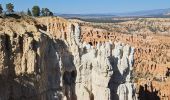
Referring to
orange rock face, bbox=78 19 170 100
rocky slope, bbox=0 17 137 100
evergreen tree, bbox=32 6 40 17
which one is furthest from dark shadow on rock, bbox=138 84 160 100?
rocky slope, bbox=0 17 137 100

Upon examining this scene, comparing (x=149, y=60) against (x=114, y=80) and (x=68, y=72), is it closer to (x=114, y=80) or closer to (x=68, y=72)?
(x=114, y=80)

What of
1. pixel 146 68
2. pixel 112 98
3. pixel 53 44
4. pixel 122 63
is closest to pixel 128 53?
pixel 122 63

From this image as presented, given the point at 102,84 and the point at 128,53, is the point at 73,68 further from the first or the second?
the point at 128,53

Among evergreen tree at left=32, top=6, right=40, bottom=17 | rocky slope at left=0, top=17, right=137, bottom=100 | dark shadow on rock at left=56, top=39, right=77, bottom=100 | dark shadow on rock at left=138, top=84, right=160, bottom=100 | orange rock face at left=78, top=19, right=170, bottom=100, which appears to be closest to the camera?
rocky slope at left=0, top=17, right=137, bottom=100

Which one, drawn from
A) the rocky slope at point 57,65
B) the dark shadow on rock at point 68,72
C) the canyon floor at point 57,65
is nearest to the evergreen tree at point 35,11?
the canyon floor at point 57,65

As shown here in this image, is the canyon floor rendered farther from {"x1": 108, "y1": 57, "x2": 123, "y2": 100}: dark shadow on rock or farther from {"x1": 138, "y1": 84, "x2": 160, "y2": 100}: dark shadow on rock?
{"x1": 138, "y1": 84, "x2": 160, "y2": 100}: dark shadow on rock

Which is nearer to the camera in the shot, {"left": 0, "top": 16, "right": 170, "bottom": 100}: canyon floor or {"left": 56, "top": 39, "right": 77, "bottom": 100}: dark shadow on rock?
{"left": 0, "top": 16, "right": 170, "bottom": 100}: canyon floor

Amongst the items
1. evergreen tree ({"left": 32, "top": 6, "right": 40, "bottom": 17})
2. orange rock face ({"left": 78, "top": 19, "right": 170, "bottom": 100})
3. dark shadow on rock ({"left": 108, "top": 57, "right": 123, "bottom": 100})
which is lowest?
orange rock face ({"left": 78, "top": 19, "right": 170, "bottom": 100})

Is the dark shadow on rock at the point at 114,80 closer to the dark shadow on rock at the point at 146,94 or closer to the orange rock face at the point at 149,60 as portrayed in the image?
the dark shadow on rock at the point at 146,94
